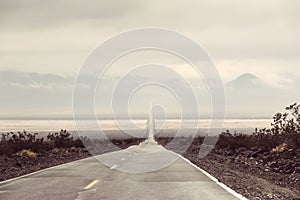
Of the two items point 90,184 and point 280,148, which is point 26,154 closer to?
point 280,148

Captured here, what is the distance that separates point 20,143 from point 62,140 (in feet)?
41.1

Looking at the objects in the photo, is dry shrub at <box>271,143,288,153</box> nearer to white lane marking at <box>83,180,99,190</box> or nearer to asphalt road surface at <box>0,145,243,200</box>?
asphalt road surface at <box>0,145,243,200</box>

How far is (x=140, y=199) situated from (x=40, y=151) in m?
30.0

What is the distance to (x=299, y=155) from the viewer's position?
28281mm

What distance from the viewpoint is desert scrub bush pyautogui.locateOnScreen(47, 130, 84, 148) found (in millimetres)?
52450

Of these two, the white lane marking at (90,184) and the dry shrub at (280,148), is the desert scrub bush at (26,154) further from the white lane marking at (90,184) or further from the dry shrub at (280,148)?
the white lane marking at (90,184)

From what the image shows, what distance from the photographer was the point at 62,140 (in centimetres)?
5356

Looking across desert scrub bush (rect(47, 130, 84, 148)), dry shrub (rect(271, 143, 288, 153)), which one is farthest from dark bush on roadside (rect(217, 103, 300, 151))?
desert scrub bush (rect(47, 130, 84, 148))

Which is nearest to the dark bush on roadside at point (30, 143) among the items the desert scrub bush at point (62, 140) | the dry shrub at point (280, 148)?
the desert scrub bush at point (62, 140)

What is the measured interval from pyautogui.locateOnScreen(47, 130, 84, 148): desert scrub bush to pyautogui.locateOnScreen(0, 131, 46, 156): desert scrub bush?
5.06 meters

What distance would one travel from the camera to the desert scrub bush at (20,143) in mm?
37950

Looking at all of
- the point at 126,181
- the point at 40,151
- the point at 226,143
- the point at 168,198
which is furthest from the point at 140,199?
the point at 226,143

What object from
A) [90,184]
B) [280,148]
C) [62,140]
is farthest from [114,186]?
[62,140]

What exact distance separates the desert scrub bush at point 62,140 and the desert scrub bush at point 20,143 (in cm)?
506
